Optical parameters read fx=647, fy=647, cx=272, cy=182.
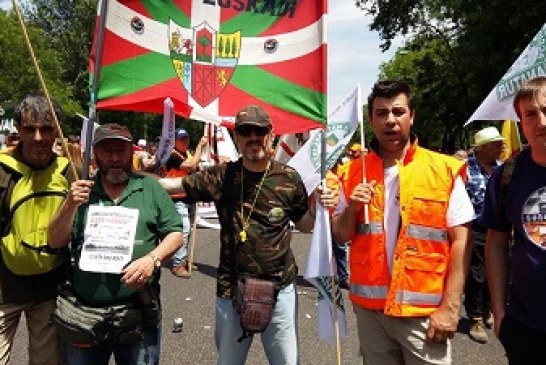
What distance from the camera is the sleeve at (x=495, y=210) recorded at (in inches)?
115

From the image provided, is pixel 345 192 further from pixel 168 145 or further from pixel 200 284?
pixel 200 284

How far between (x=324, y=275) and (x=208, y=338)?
2.45m

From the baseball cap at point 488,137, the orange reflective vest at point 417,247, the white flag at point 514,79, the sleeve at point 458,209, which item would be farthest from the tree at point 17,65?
the sleeve at point 458,209

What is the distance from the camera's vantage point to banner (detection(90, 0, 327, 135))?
13.3ft

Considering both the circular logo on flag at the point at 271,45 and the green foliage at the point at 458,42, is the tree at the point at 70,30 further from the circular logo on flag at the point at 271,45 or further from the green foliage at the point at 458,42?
the circular logo on flag at the point at 271,45

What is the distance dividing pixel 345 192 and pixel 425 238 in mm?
522

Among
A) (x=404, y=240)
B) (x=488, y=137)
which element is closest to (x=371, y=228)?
(x=404, y=240)

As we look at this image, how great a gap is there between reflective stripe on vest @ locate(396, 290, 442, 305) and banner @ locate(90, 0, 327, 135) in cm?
137

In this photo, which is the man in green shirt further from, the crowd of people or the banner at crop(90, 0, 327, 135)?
the banner at crop(90, 0, 327, 135)

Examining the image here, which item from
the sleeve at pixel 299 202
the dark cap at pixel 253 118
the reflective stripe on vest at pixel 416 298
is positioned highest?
the dark cap at pixel 253 118

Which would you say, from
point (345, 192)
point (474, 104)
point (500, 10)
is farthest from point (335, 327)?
point (474, 104)

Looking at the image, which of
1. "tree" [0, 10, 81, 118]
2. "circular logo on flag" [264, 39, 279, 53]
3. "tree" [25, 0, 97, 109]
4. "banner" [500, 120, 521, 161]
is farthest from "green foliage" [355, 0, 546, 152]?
"tree" [25, 0, 97, 109]

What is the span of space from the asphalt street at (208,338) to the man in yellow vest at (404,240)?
7.58 ft

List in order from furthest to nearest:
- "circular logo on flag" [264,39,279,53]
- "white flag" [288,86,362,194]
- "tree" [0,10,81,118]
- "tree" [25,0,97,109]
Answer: "tree" [25,0,97,109]
"tree" [0,10,81,118]
"circular logo on flag" [264,39,279,53]
"white flag" [288,86,362,194]
